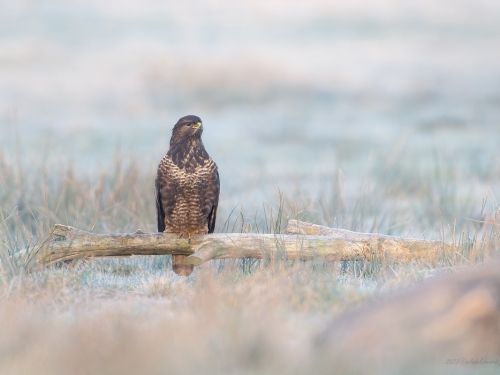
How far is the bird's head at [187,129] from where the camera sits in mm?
5902

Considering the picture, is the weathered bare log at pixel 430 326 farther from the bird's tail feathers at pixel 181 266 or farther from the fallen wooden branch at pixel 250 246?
the bird's tail feathers at pixel 181 266

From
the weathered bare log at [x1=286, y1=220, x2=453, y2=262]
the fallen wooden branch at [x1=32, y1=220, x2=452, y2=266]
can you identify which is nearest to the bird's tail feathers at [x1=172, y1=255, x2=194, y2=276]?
the fallen wooden branch at [x1=32, y1=220, x2=452, y2=266]

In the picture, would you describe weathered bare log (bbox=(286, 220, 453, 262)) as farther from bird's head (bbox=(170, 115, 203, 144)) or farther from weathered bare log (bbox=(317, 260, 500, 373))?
weathered bare log (bbox=(317, 260, 500, 373))

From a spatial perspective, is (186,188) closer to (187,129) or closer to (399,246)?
(187,129)

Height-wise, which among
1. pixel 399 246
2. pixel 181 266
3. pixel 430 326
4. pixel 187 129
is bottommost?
pixel 181 266

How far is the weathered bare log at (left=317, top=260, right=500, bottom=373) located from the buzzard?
2.63 meters

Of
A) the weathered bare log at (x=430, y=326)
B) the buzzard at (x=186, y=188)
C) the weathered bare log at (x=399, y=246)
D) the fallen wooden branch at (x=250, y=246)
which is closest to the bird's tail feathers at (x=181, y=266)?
the buzzard at (x=186, y=188)

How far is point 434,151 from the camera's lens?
10.1 metres

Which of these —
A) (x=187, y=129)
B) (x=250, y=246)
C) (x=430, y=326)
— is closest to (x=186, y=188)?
(x=187, y=129)

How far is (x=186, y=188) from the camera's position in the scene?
579cm

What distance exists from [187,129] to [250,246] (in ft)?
3.61

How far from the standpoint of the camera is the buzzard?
577 cm

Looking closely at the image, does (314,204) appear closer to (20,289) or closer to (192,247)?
(192,247)

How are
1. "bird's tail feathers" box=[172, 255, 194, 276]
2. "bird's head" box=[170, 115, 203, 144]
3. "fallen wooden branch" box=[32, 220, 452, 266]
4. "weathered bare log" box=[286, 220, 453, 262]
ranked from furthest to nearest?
"bird's head" box=[170, 115, 203, 144] → "bird's tail feathers" box=[172, 255, 194, 276] → "weathered bare log" box=[286, 220, 453, 262] → "fallen wooden branch" box=[32, 220, 452, 266]
